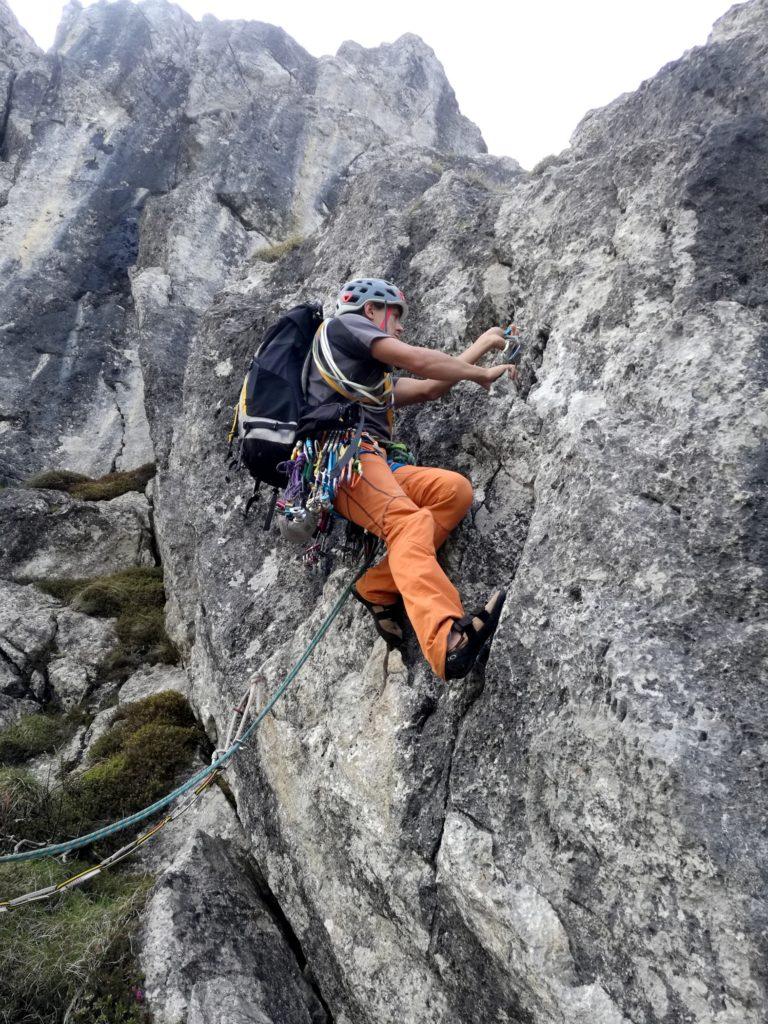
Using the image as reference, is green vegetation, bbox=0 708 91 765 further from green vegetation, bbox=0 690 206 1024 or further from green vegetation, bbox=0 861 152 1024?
green vegetation, bbox=0 861 152 1024

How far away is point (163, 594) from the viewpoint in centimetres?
1242

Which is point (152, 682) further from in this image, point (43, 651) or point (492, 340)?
point (492, 340)

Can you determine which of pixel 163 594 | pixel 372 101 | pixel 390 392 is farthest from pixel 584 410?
pixel 372 101

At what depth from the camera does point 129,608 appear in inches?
464

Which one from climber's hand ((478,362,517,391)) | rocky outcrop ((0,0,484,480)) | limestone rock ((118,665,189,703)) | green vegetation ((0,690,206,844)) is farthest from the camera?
rocky outcrop ((0,0,484,480))

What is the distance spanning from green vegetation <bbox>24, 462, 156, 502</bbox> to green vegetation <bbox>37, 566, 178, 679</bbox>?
8.85ft

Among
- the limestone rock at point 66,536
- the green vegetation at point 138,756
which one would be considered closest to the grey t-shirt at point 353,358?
the green vegetation at point 138,756

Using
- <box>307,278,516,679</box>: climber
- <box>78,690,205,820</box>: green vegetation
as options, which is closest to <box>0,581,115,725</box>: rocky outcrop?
<box>78,690,205,820</box>: green vegetation

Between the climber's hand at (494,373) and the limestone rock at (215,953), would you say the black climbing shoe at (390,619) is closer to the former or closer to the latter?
the climber's hand at (494,373)

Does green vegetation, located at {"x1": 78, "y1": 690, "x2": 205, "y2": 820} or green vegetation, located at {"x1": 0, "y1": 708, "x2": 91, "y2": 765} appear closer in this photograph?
green vegetation, located at {"x1": 78, "y1": 690, "x2": 205, "y2": 820}

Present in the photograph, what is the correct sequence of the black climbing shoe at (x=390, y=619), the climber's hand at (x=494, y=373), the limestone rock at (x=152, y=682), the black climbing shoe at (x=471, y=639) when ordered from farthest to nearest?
the limestone rock at (x=152, y=682)
the climber's hand at (x=494, y=373)
the black climbing shoe at (x=390, y=619)
the black climbing shoe at (x=471, y=639)

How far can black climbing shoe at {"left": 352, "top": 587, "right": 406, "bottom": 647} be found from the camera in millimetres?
6090

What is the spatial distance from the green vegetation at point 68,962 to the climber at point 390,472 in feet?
11.2

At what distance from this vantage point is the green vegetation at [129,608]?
10.8 m
